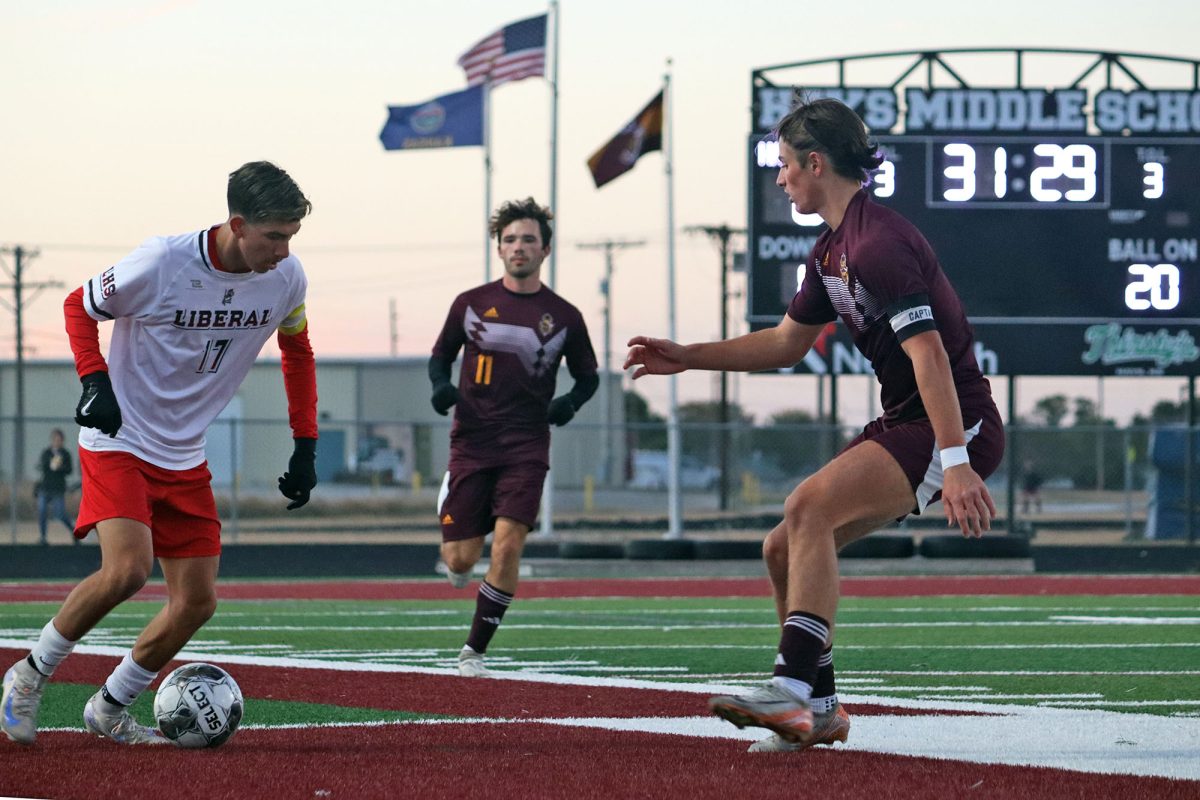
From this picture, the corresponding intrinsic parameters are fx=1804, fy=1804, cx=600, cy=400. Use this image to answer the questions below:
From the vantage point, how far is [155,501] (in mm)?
5785

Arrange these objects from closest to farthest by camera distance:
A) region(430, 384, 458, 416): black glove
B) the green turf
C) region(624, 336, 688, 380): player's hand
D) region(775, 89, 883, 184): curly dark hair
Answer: region(775, 89, 883, 184): curly dark hair, region(624, 336, 688, 380): player's hand, the green turf, region(430, 384, 458, 416): black glove

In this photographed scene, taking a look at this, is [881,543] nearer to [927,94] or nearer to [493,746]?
[927,94]

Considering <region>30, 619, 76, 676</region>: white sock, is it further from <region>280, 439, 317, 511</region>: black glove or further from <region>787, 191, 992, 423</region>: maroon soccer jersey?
<region>787, 191, 992, 423</region>: maroon soccer jersey

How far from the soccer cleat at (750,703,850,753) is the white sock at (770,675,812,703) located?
0.10 metres

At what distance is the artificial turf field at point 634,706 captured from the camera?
4.95 m

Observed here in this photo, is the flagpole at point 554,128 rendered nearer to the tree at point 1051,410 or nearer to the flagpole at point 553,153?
the flagpole at point 553,153

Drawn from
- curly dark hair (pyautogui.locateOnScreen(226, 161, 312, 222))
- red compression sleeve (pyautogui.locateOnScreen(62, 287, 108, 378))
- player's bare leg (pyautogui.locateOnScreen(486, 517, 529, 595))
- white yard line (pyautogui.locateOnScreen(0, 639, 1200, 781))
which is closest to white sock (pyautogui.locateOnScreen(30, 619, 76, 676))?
red compression sleeve (pyautogui.locateOnScreen(62, 287, 108, 378))

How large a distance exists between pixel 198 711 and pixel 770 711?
6.04ft

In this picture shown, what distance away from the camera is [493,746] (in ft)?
18.5

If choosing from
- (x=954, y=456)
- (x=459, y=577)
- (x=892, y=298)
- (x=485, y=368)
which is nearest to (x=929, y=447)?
(x=954, y=456)

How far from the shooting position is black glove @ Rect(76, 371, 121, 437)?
544 cm

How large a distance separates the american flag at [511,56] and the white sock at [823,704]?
18.3 metres

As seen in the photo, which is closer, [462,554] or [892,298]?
[892,298]

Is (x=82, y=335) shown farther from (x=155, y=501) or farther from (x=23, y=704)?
(x=23, y=704)
